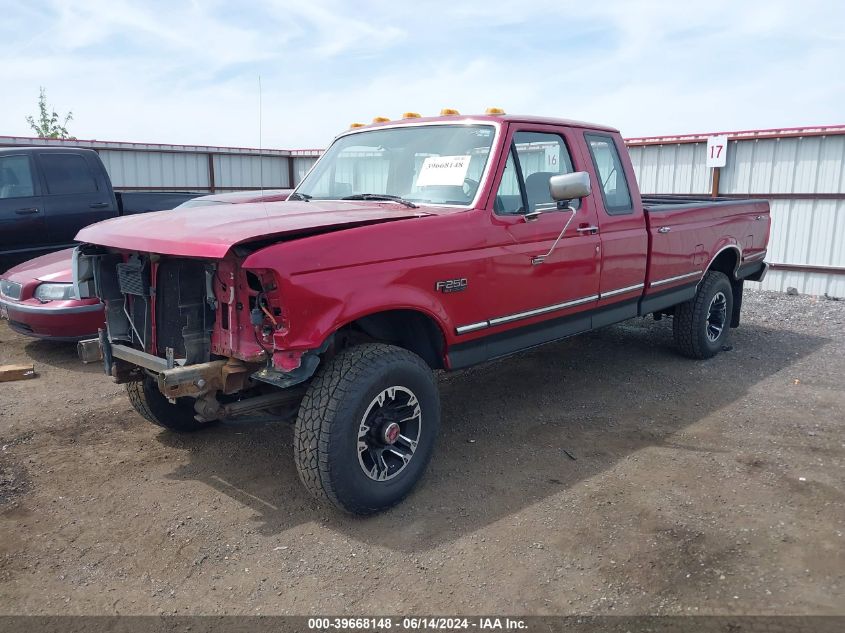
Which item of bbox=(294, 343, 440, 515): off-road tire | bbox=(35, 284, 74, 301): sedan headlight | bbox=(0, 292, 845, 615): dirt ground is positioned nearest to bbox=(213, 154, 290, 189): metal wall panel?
bbox=(35, 284, 74, 301): sedan headlight

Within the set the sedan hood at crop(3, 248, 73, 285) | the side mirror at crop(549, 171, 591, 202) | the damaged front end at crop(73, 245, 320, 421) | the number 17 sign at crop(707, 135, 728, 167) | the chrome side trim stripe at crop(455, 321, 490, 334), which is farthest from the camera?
the number 17 sign at crop(707, 135, 728, 167)

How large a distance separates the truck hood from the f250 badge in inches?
16.2

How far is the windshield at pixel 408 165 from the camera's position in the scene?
4328mm

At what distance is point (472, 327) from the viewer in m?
4.10

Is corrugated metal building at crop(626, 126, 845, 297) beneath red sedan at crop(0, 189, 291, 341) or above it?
above

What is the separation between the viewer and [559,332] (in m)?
4.86

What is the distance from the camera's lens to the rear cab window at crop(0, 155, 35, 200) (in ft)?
25.9

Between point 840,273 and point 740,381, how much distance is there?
5.60 m

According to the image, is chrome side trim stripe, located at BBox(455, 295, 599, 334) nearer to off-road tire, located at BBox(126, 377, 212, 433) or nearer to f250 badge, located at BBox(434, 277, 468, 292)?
f250 badge, located at BBox(434, 277, 468, 292)

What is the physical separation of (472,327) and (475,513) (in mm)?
1074

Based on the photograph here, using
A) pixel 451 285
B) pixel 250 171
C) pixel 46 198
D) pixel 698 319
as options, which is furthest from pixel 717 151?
pixel 250 171

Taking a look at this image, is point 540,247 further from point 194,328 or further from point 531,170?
point 194,328

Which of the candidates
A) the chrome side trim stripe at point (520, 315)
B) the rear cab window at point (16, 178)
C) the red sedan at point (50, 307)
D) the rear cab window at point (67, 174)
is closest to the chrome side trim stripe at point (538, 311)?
the chrome side trim stripe at point (520, 315)

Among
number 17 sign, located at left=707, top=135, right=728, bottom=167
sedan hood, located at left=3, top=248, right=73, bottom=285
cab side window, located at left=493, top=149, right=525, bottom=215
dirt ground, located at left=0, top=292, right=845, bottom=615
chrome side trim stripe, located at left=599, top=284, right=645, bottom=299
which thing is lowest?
dirt ground, located at left=0, top=292, right=845, bottom=615
